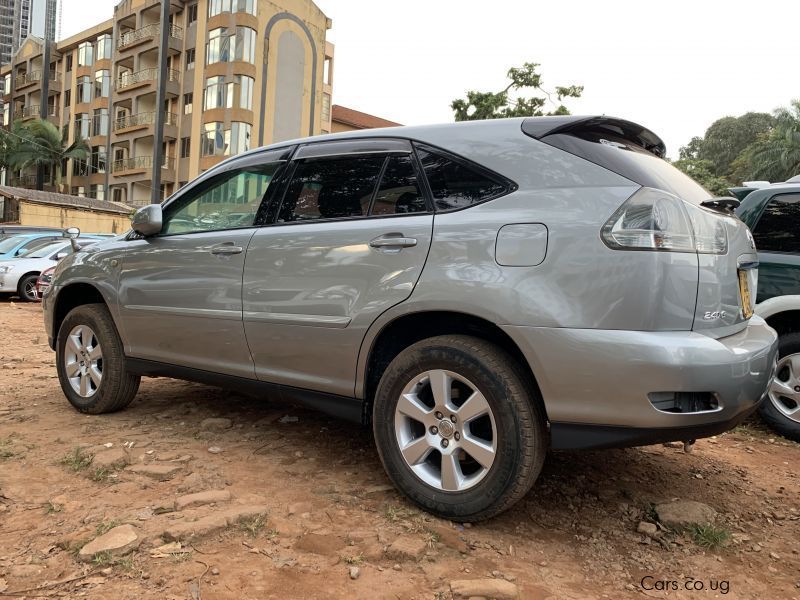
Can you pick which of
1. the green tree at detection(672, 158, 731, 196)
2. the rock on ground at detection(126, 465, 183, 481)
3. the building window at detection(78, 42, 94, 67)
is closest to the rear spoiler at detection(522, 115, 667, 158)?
the rock on ground at detection(126, 465, 183, 481)

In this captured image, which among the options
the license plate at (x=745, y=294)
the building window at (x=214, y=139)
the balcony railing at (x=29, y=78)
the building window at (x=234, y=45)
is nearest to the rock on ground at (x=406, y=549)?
the license plate at (x=745, y=294)

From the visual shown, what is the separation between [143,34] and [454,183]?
39858 mm

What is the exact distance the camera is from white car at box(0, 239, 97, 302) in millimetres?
12867

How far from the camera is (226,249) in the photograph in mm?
3385

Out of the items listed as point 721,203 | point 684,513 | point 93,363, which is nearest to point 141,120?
point 93,363

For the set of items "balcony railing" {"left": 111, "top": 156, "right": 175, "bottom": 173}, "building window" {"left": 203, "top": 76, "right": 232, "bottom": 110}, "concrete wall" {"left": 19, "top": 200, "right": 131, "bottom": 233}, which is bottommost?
"concrete wall" {"left": 19, "top": 200, "right": 131, "bottom": 233}

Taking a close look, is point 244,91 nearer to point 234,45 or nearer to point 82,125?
point 234,45

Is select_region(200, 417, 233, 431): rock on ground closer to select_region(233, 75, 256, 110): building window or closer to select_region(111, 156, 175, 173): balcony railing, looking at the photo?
select_region(233, 75, 256, 110): building window

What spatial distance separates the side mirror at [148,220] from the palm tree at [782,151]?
Answer: 32.9 metres

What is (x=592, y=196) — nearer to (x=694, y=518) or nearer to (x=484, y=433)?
(x=484, y=433)

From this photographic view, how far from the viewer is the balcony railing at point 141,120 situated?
35344 mm

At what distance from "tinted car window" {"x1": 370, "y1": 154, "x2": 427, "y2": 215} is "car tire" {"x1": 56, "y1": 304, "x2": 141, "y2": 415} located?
2.21m

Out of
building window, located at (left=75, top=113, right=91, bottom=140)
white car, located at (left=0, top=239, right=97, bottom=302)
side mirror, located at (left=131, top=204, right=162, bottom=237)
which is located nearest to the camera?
side mirror, located at (left=131, top=204, right=162, bottom=237)

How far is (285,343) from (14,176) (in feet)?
165
